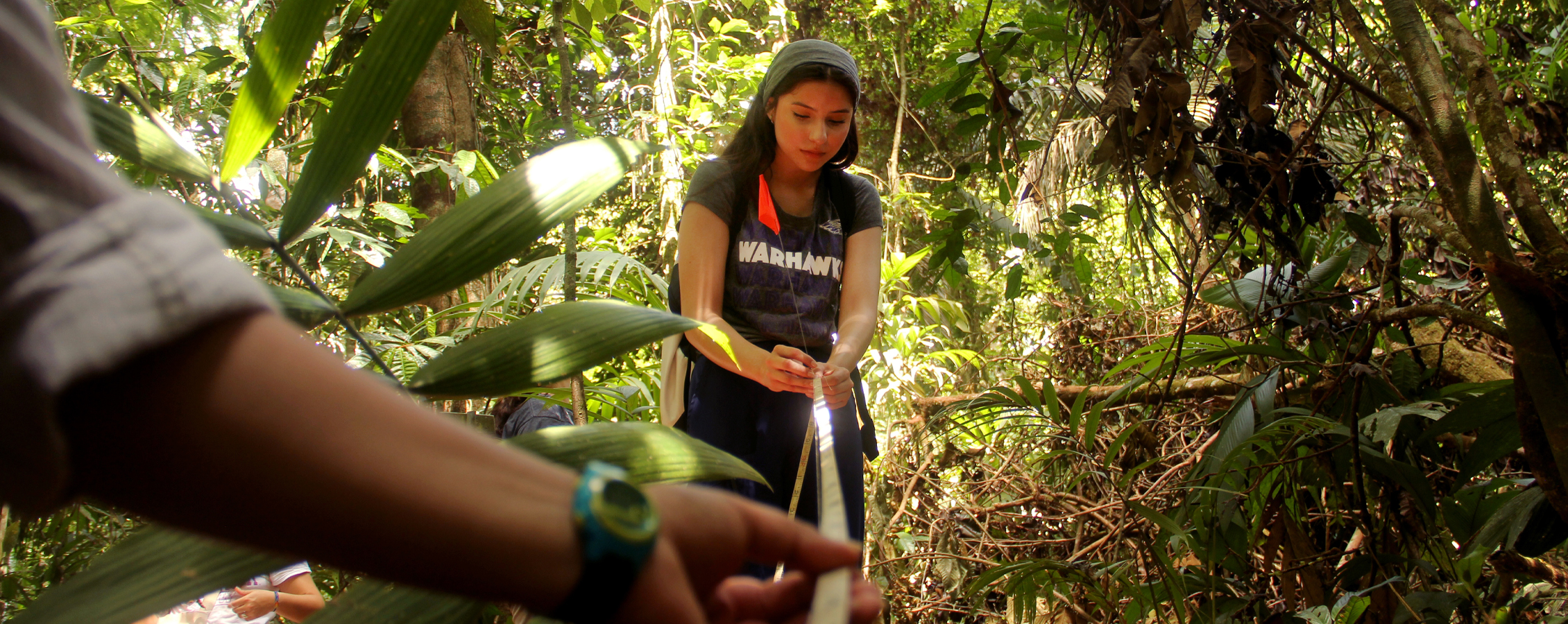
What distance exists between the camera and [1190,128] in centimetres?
141

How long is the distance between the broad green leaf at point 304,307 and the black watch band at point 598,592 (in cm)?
38

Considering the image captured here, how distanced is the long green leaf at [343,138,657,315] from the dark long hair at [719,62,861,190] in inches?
39.3

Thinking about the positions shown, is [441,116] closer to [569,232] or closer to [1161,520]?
[569,232]

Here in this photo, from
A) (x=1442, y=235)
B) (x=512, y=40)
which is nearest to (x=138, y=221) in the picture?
(x=1442, y=235)

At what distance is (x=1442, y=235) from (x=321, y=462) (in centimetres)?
146

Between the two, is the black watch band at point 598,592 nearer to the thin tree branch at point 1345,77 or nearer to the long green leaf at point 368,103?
the long green leaf at point 368,103

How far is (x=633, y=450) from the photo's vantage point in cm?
63

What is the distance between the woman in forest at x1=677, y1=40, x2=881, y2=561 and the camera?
157cm

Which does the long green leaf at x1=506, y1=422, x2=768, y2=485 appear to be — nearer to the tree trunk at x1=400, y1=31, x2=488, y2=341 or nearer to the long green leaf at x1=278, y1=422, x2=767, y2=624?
the long green leaf at x1=278, y1=422, x2=767, y2=624

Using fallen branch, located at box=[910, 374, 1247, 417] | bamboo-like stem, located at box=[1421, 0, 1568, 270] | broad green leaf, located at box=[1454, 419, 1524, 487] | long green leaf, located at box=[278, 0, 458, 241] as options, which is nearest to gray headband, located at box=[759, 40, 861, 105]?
fallen branch, located at box=[910, 374, 1247, 417]

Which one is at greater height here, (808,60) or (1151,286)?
(808,60)

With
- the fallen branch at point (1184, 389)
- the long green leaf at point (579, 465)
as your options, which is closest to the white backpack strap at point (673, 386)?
the fallen branch at point (1184, 389)

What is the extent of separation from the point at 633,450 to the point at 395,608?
19 cm

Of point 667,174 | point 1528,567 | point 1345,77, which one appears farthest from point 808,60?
point 667,174
